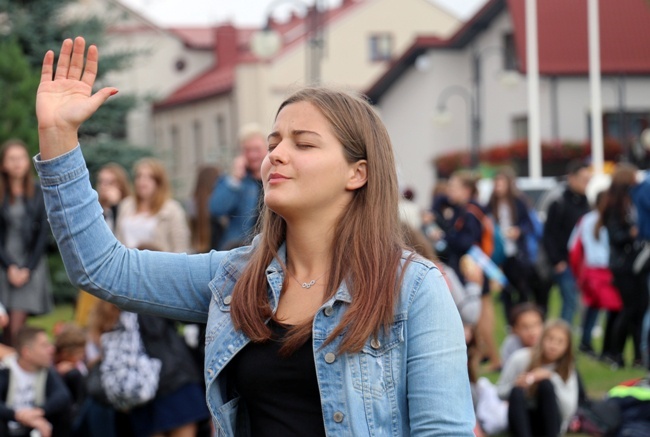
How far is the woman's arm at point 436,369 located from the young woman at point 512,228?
10.5 m

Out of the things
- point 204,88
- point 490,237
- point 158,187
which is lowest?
point 490,237

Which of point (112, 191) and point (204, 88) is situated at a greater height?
point (204, 88)

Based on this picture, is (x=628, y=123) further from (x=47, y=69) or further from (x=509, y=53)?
(x=47, y=69)

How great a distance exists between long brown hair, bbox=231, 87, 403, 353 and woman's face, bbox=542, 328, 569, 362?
6.14 meters

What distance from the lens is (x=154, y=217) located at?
10383 millimetres

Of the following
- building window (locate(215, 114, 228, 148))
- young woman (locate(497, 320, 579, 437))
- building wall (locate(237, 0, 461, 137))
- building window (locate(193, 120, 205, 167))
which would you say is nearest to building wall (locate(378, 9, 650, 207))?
building wall (locate(237, 0, 461, 137))

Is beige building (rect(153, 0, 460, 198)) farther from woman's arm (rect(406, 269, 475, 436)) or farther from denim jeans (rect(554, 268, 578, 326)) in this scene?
woman's arm (rect(406, 269, 475, 436))

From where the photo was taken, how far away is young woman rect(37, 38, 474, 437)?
3.04m

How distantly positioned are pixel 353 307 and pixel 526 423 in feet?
19.5

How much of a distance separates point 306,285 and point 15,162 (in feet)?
22.3

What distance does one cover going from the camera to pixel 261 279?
326 cm

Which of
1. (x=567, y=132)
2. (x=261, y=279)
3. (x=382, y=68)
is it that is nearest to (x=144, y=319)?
(x=261, y=279)

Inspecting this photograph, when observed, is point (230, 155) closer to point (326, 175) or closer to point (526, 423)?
point (526, 423)

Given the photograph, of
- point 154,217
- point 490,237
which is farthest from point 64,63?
point 490,237
